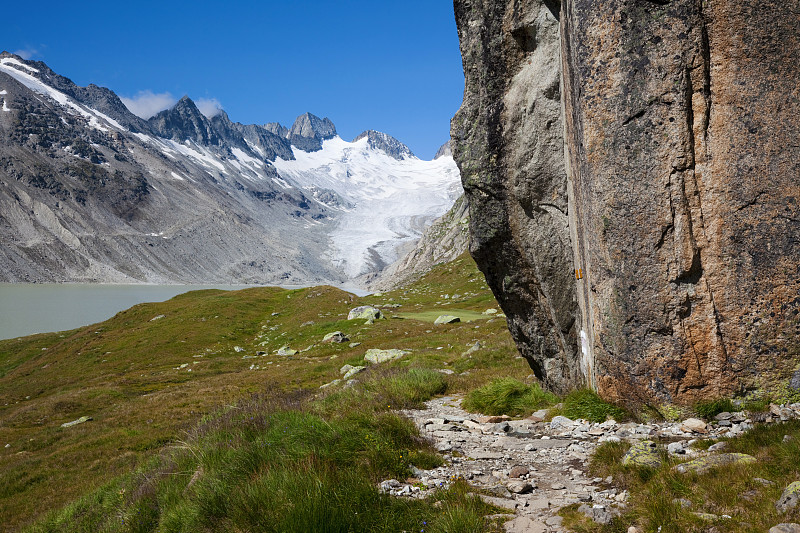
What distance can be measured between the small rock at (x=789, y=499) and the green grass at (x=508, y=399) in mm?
6389

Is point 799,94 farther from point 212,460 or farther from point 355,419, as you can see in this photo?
point 212,460

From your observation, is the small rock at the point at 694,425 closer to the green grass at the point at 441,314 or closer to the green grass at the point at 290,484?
the green grass at the point at 290,484

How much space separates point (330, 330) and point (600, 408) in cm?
4480

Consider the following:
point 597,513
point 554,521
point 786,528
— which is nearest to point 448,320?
point 554,521

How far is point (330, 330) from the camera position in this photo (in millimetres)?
52156

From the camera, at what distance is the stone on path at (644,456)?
19.4 ft

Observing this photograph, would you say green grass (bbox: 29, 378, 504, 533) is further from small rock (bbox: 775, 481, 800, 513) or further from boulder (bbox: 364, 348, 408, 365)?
boulder (bbox: 364, 348, 408, 365)

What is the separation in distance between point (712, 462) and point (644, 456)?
75 centimetres

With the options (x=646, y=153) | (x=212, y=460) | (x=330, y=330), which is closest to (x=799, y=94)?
(x=646, y=153)

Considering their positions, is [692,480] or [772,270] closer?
[692,480]

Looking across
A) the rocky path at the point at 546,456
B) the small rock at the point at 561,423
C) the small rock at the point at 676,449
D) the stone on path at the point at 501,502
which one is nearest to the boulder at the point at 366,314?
the rocky path at the point at 546,456

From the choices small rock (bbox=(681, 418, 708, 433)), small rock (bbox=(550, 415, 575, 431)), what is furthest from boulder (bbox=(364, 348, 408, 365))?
small rock (bbox=(681, 418, 708, 433))

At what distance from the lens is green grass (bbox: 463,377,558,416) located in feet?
36.4

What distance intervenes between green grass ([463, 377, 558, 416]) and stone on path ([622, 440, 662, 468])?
4.42 metres
